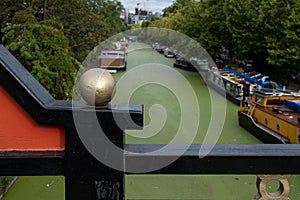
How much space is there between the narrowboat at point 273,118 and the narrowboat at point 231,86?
2.13 metres

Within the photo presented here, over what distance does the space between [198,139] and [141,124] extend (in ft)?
28.6

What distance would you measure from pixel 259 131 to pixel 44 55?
6233mm

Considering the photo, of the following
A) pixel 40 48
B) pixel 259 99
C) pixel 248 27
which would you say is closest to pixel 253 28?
pixel 248 27

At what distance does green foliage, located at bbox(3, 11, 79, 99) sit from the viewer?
6.83 meters

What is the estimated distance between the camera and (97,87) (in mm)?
1563

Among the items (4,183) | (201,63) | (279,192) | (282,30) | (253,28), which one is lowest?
(4,183)

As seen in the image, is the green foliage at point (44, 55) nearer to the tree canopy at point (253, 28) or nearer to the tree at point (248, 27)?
the tree canopy at point (253, 28)

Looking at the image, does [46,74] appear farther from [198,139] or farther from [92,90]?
[92,90]

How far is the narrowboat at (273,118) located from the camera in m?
9.25

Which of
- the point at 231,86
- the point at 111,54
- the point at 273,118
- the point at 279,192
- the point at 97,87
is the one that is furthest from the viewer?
the point at 111,54

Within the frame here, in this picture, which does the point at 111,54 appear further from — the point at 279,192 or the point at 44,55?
the point at 279,192

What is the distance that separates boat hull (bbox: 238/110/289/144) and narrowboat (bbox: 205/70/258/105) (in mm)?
1924

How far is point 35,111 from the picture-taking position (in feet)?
5.44

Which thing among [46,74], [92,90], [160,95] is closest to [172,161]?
[92,90]
